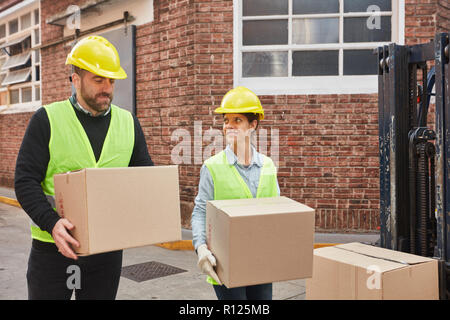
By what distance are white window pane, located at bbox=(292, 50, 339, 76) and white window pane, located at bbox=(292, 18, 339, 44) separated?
21 centimetres

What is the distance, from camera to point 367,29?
312 inches

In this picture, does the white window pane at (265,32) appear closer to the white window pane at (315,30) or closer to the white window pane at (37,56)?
the white window pane at (315,30)

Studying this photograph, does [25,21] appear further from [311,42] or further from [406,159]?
[406,159]

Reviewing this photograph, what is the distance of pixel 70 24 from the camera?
11.5 meters

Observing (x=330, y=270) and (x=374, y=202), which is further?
(x=374, y=202)

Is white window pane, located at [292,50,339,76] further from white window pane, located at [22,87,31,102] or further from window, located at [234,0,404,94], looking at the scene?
white window pane, located at [22,87,31,102]

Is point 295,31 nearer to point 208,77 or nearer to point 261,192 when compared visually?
point 208,77

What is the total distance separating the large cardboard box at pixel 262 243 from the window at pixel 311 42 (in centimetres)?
580

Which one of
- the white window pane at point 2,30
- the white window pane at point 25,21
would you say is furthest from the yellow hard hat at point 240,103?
the white window pane at point 2,30

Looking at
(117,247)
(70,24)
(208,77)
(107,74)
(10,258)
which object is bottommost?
(10,258)

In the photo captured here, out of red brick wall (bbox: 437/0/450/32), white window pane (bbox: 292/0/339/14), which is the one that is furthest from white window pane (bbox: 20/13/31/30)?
red brick wall (bbox: 437/0/450/32)

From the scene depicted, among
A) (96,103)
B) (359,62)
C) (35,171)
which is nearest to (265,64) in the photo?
(359,62)

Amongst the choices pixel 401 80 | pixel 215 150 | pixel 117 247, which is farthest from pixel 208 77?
pixel 117 247

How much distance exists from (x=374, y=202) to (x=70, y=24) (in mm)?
8337
